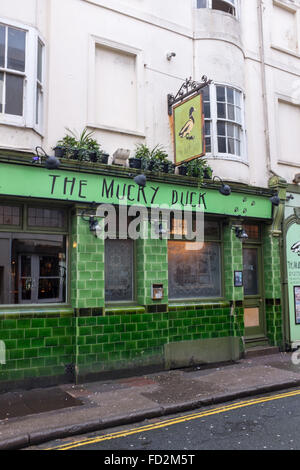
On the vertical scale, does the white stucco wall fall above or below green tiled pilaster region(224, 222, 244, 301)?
above

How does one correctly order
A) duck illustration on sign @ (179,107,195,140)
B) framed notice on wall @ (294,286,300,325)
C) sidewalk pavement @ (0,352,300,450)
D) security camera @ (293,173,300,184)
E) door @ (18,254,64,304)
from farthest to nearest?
security camera @ (293,173,300,184) < framed notice on wall @ (294,286,300,325) < duck illustration on sign @ (179,107,195,140) < door @ (18,254,64,304) < sidewalk pavement @ (0,352,300,450)

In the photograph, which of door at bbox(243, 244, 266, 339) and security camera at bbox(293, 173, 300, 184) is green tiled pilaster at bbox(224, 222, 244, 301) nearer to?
door at bbox(243, 244, 266, 339)

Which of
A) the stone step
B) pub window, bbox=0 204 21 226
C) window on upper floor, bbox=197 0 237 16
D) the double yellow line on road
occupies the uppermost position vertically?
window on upper floor, bbox=197 0 237 16

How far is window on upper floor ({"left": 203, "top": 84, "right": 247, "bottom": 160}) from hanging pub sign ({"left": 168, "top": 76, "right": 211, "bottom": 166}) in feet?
4.13

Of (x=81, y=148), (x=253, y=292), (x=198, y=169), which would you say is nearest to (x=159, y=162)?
(x=198, y=169)

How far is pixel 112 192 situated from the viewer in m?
8.84

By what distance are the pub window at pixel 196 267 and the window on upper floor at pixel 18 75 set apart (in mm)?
4469

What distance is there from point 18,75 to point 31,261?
3.77 meters

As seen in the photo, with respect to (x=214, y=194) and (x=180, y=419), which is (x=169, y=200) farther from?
(x=180, y=419)

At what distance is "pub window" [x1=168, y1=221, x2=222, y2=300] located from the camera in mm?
10109

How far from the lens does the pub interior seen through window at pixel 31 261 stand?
809cm

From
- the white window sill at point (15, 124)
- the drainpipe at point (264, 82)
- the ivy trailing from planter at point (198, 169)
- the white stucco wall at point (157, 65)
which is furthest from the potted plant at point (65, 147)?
the drainpipe at point (264, 82)

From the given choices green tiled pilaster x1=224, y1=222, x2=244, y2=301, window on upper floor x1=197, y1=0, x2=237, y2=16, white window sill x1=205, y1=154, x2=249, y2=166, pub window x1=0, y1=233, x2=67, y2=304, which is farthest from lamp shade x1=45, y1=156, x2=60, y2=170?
window on upper floor x1=197, y1=0, x2=237, y2=16

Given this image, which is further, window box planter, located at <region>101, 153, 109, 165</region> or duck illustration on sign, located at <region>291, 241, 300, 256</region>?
duck illustration on sign, located at <region>291, 241, 300, 256</region>
